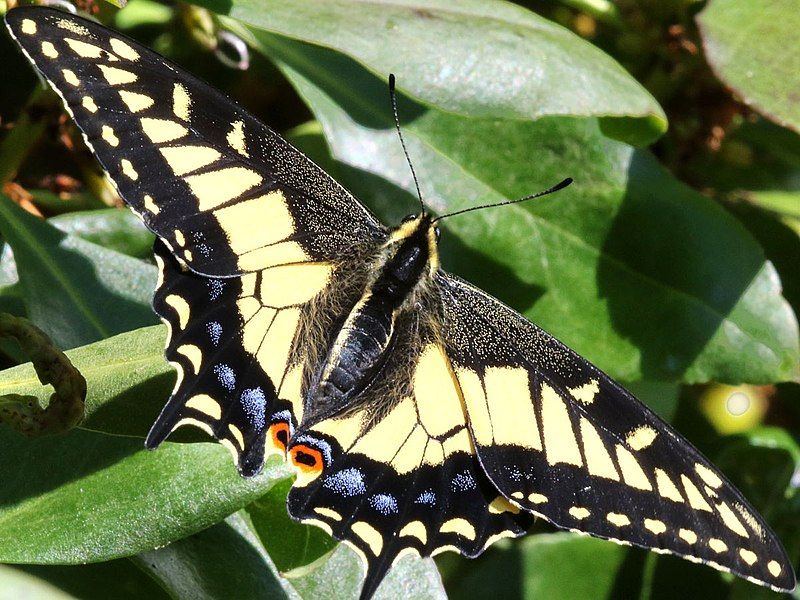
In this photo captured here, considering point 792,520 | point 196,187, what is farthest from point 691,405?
point 196,187

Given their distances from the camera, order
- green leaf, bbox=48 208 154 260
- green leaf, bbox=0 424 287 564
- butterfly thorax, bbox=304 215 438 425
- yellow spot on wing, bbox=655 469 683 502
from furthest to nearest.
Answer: green leaf, bbox=48 208 154 260 → butterfly thorax, bbox=304 215 438 425 → yellow spot on wing, bbox=655 469 683 502 → green leaf, bbox=0 424 287 564

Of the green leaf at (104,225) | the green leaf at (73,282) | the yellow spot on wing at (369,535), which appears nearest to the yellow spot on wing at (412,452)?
the yellow spot on wing at (369,535)

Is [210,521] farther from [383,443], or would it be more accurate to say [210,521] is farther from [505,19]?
[505,19]

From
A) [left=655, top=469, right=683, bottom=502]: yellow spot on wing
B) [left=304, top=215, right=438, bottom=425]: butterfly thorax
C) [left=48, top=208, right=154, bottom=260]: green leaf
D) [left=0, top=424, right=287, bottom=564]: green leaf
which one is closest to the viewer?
[left=0, top=424, right=287, bottom=564]: green leaf

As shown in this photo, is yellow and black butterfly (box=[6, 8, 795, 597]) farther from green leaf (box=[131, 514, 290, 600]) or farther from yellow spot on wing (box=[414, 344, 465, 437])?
green leaf (box=[131, 514, 290, 600])

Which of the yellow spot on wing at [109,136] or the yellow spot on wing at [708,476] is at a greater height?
the yellow spot on wing at [109,136]

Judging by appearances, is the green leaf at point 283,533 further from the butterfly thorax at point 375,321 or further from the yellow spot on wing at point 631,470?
the yellow spot on wing at point 631,470

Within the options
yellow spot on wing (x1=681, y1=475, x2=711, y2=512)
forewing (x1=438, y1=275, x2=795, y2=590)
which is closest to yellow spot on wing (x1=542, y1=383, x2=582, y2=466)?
forewing (x1=438, y1=275, x2=795, y2=590)
